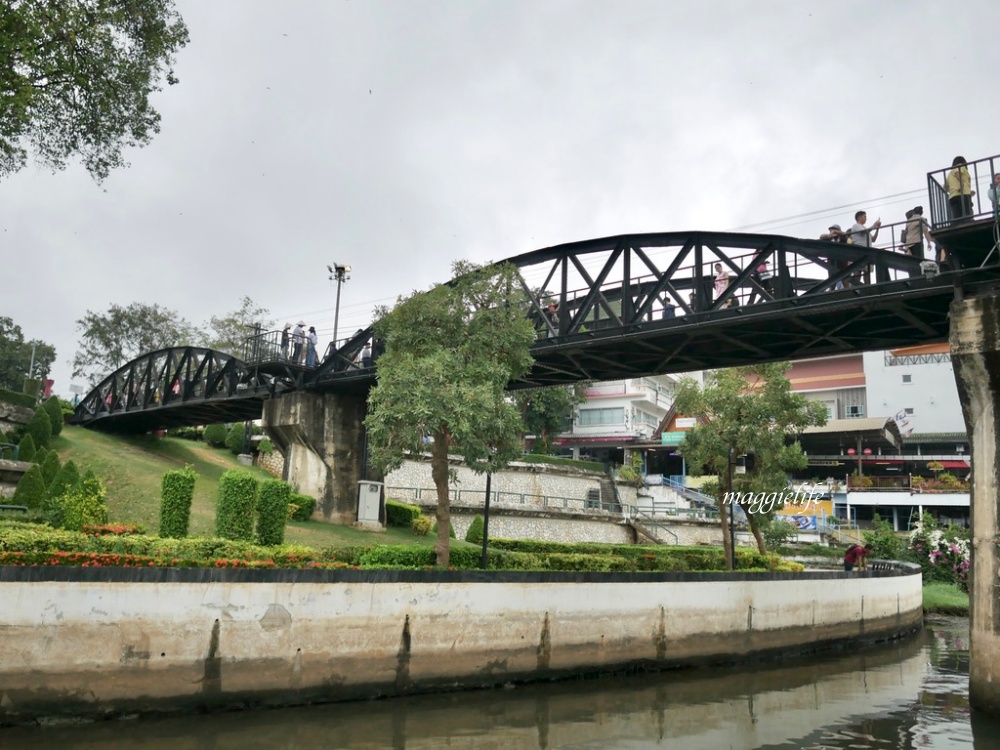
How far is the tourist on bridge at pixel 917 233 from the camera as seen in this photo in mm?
19906

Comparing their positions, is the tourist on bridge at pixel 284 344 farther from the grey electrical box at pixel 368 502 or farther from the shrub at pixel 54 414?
the shrub at pixel 54 414

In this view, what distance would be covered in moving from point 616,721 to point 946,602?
29.9 m

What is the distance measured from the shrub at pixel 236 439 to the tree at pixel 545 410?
22551 mm

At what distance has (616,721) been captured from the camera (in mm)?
15125

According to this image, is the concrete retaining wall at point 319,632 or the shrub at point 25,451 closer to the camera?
the concrete retaining wall at point 319,632

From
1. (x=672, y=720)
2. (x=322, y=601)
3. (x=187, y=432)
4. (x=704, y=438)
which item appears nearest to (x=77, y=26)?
(x=322, y=601)

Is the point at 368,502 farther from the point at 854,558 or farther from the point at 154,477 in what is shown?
the point at 854,558

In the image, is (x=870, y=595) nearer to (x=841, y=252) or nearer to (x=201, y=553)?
(x=841, y=252)

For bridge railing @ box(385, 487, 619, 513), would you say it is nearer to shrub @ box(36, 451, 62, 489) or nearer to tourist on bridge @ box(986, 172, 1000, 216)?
shrub @ box(36, 451, 62, 489)

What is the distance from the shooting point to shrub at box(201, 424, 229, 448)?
58.6 m

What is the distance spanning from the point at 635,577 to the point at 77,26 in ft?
71.6

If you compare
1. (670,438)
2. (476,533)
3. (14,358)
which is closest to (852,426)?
(670,438)

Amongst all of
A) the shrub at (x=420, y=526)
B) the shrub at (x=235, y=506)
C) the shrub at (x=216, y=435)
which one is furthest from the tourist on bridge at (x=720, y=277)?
the shrub at (x=216, y=435)

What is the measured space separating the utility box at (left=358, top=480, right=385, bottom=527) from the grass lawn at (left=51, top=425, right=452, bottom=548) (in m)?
0.72
